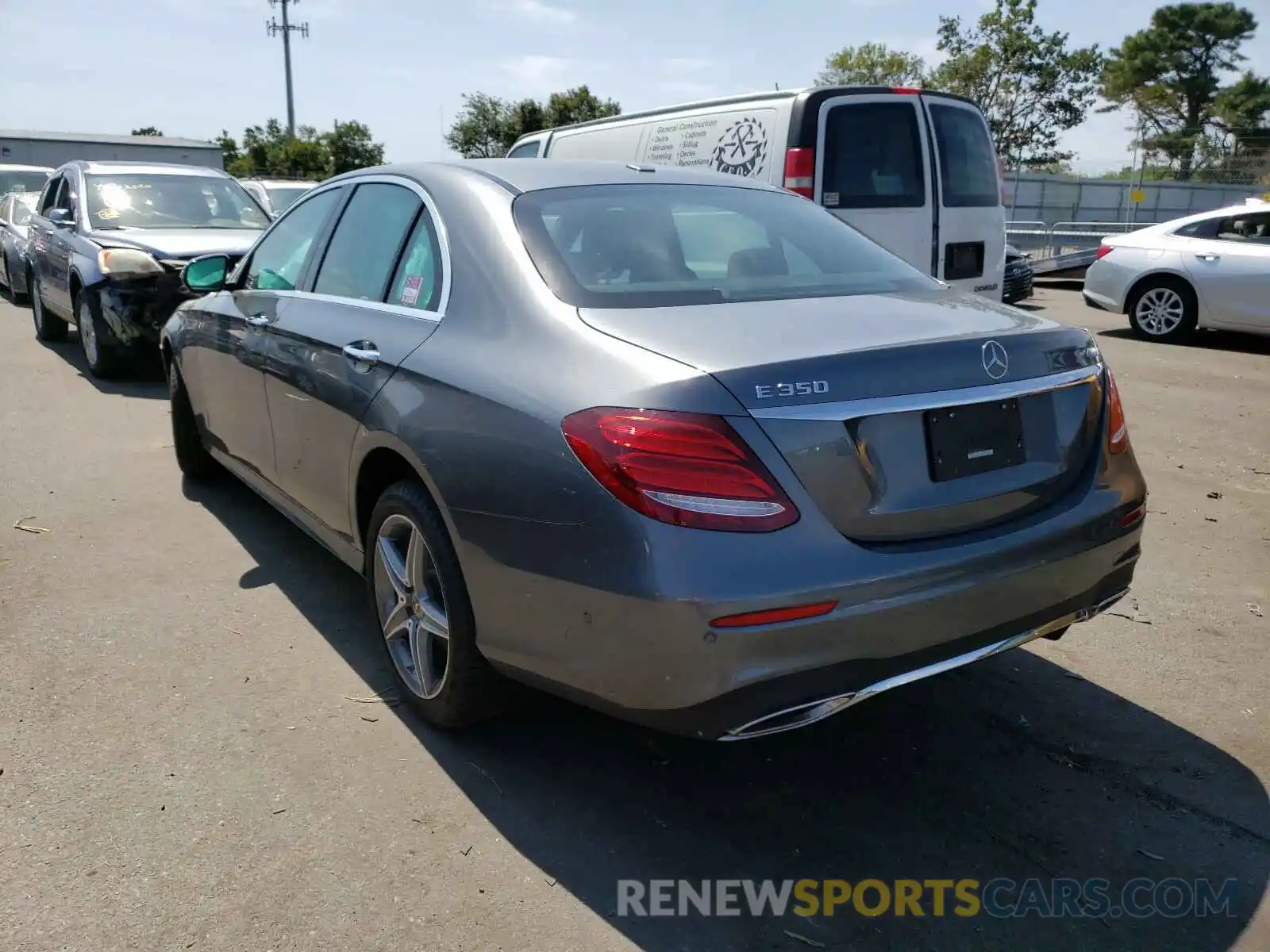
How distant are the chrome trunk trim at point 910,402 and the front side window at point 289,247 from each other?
2.45 m

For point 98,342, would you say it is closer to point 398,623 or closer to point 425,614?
point 398,623

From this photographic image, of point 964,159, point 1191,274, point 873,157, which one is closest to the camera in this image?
point 873,157

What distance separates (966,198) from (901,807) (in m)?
6.06

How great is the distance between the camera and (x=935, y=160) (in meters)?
7.54

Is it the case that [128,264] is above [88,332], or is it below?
above

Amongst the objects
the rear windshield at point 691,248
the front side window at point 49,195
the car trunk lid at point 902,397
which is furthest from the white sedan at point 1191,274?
the front side window at point 49,195

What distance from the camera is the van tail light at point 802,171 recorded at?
7.20 metres

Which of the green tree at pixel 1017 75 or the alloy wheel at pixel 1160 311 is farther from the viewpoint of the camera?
the green tree at pixel 1017 75

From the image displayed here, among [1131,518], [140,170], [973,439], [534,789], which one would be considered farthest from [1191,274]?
[140,170]

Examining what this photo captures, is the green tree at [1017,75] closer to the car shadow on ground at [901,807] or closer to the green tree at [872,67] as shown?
the green tree at [872,67]

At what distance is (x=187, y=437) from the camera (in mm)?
5512

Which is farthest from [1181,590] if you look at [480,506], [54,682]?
[54,682]

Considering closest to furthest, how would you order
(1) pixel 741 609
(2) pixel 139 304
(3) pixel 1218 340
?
(1) pixel 741 609
(2) pixel 139 304
(3) pixel 1218 340

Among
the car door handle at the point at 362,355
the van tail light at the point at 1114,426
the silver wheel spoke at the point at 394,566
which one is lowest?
the silver wheel spoke at the point at 394,566
